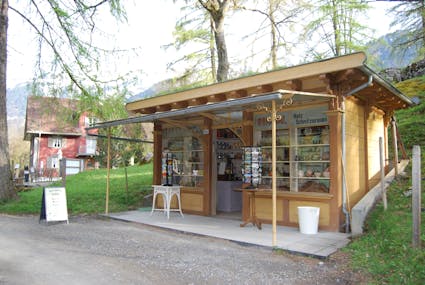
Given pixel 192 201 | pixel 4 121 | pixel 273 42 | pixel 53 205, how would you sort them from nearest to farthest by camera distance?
pixel 53 205 < pixel 192 201 < pixel 4 121 < pixel 273 42

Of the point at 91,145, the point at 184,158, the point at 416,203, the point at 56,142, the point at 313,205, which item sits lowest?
the point at 313,205

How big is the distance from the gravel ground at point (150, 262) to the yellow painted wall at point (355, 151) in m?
2.31

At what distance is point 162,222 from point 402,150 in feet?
22.4

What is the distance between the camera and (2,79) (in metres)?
11.5

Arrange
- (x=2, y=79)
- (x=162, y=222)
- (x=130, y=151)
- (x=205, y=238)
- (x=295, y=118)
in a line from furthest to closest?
(x=130, y=151)
(x=2, y=79)
(x=162, y=222)
(x=295, y=118)
(x=205, y=238)

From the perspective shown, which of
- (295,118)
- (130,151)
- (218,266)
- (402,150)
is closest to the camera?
(218,266)

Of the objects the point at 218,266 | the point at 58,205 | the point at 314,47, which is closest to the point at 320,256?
the point at 218,266

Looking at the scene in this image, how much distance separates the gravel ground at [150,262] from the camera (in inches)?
164

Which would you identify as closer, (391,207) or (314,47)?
(391,207)

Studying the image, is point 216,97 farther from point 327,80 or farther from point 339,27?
point 339,27

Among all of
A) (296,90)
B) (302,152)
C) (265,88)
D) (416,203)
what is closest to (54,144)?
(265,88)

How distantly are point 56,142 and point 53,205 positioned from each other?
28.3m

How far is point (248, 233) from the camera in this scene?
6445 mm

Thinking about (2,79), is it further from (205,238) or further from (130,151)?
(130,151)
